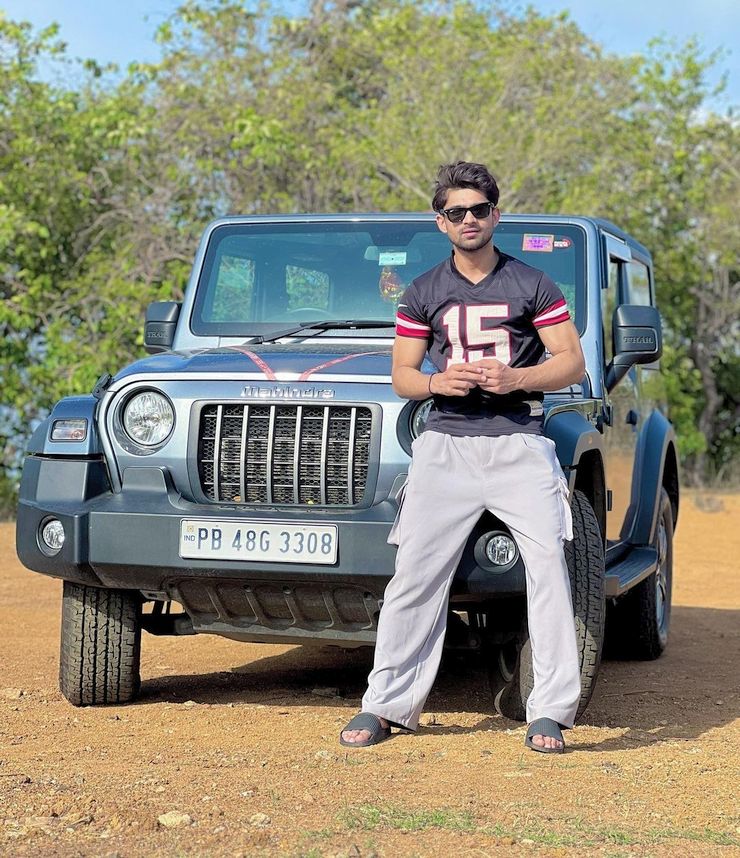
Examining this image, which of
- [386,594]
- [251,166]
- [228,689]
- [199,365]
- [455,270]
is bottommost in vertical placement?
[228,689]

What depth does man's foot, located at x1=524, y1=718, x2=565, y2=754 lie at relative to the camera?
4637 mm

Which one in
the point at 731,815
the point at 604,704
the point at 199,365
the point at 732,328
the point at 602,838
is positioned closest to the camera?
the point at 602,838

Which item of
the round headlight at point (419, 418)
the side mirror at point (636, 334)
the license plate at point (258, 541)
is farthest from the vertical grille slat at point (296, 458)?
the side mirror at point (636, 334)

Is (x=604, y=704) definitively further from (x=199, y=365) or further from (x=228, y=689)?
(x=199, y=365)

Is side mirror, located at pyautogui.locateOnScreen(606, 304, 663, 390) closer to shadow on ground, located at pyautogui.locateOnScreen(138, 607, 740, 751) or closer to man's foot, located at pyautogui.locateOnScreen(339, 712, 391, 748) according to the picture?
shadow on ground, located at pyautogui.locateOnScreen(138, 607, 740, 751)

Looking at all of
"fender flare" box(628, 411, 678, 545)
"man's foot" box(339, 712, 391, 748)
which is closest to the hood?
"man's foot" box(339, 712, 391, 748)

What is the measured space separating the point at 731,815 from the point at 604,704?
2013 mm

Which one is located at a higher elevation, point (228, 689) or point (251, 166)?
point (251, 166)

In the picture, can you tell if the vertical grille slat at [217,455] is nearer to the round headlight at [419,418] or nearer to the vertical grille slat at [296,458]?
the vertical grille slat at [296,458]

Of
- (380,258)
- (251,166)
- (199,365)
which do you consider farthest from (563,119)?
(199,365)

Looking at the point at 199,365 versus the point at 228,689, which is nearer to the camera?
the point at 199,365

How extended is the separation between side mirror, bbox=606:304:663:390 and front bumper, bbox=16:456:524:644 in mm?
1335

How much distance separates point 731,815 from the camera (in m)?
3.95

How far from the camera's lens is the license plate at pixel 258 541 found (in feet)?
15.9
